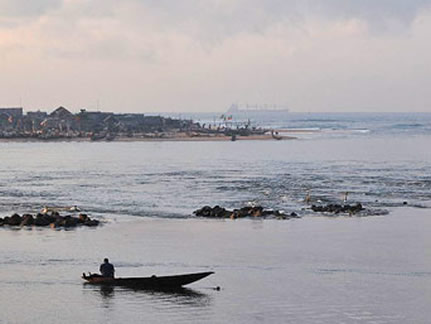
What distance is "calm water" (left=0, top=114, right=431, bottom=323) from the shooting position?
2841 cm

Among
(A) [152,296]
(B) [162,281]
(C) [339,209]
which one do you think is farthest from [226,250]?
(C) [339,209]

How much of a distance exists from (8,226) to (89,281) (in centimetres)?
1467

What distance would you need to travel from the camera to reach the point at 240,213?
4897cm

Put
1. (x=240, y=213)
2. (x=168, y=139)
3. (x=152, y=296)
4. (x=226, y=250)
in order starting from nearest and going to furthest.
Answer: (x=152, y=296), (x=226, y=250), (x=240, y=213), (x=168, y=139)

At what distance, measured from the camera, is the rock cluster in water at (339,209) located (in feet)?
165

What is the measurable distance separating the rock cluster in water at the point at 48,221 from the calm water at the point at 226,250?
1.22 metres

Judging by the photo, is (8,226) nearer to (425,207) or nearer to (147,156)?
(425,207)

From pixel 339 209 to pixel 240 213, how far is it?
6255 mm

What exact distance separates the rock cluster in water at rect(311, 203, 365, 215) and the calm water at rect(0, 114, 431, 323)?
1.14 metres

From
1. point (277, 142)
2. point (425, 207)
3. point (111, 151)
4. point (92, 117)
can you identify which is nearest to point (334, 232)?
point (425, 207)

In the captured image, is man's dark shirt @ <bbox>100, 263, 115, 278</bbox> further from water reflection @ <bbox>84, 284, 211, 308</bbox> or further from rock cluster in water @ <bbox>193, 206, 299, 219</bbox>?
rock cluster in water @ <bbox>193, 206, 299, 219</bbox>

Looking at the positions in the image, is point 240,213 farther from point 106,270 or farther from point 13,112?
point 13,112

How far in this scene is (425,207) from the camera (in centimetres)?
5309

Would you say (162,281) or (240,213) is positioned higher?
Result: (240,213)
